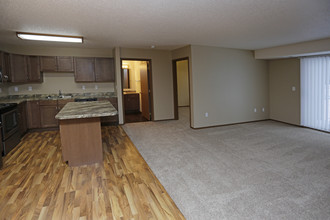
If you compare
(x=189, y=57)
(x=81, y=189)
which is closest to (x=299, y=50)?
(x=189, y=57)

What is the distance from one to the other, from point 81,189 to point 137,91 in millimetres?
6577

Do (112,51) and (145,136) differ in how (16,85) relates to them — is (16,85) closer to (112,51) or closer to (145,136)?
(112,51)

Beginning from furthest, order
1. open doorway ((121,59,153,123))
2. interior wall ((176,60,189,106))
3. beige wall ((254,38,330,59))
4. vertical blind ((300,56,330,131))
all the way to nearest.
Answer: interior wall ((176,60,189,106)) < open doorway ((121,59,153,123)) < vertical blind ((300,56,330,131)) < beige wall ((254,38,330,59))

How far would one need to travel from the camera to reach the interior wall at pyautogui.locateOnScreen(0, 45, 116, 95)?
562 centimetres

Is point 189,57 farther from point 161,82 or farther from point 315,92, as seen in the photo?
point 315,92

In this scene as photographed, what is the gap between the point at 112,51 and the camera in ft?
20.8

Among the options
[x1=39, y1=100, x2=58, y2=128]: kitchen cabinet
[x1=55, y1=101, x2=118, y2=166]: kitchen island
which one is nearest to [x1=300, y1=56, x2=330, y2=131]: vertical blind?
[x1=55, y1=101, x2=118, y2=166]: kitchen island

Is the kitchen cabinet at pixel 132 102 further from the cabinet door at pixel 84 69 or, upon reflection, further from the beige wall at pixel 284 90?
the beige wall at pixel 284 90

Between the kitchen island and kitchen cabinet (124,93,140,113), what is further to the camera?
kitchen cabinet (124,93,140,113)

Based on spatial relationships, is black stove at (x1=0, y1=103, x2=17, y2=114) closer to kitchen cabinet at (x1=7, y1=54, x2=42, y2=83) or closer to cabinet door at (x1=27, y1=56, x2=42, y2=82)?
kitchen cabinet at (x1=7, y1=54, x2=42, y2=83)

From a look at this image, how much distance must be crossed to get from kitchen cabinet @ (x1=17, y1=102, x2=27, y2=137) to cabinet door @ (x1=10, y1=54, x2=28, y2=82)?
0.65 meters

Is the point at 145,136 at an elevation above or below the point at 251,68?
below

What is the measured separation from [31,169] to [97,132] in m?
1.09

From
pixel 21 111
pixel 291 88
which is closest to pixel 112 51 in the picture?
pixel 21 111
